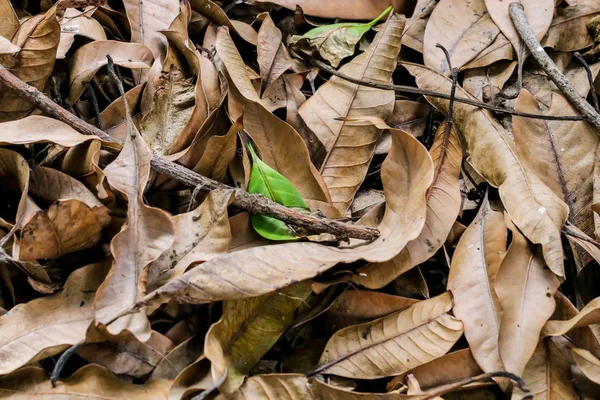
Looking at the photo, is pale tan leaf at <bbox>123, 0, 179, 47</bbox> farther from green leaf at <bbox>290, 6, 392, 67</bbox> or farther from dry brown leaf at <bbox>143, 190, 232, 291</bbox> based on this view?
dry brown leaf at <bbox>143, 190, 232, 291</bbox>

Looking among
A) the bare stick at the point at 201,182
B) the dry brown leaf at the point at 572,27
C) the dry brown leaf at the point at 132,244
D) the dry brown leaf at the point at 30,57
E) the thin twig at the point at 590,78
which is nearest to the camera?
the dry brown leaf at the point at 132,244

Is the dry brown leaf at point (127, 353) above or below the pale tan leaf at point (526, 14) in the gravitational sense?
below

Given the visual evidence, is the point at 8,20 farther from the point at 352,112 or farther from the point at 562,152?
the point at 562,152

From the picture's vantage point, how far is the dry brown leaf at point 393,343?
900 millimetres

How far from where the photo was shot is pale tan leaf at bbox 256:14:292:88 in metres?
1.21

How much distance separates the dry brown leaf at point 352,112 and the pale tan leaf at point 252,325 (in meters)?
0.22

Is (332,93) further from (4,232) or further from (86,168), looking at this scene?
(4,232)

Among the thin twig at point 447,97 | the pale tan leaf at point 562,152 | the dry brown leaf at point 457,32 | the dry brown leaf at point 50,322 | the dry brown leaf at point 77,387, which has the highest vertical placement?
the dry brown leaf at point 457,32

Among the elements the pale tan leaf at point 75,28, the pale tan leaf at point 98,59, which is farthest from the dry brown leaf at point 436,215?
the pale tan leaf at point 75,28

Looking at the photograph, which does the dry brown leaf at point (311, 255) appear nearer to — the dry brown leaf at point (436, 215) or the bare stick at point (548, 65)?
the dry brown leaf at point (436, 215)

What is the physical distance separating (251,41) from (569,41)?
0.70m

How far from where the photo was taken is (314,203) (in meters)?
1.03

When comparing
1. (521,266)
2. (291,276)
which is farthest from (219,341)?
(521,266)

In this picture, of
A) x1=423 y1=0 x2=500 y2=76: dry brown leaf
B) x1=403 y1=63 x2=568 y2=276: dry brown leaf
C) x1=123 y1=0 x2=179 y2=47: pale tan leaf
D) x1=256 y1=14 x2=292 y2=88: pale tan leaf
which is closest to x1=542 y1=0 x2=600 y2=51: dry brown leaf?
x1=423 y1=0 x2=500 y2=76: dry brown leaf
